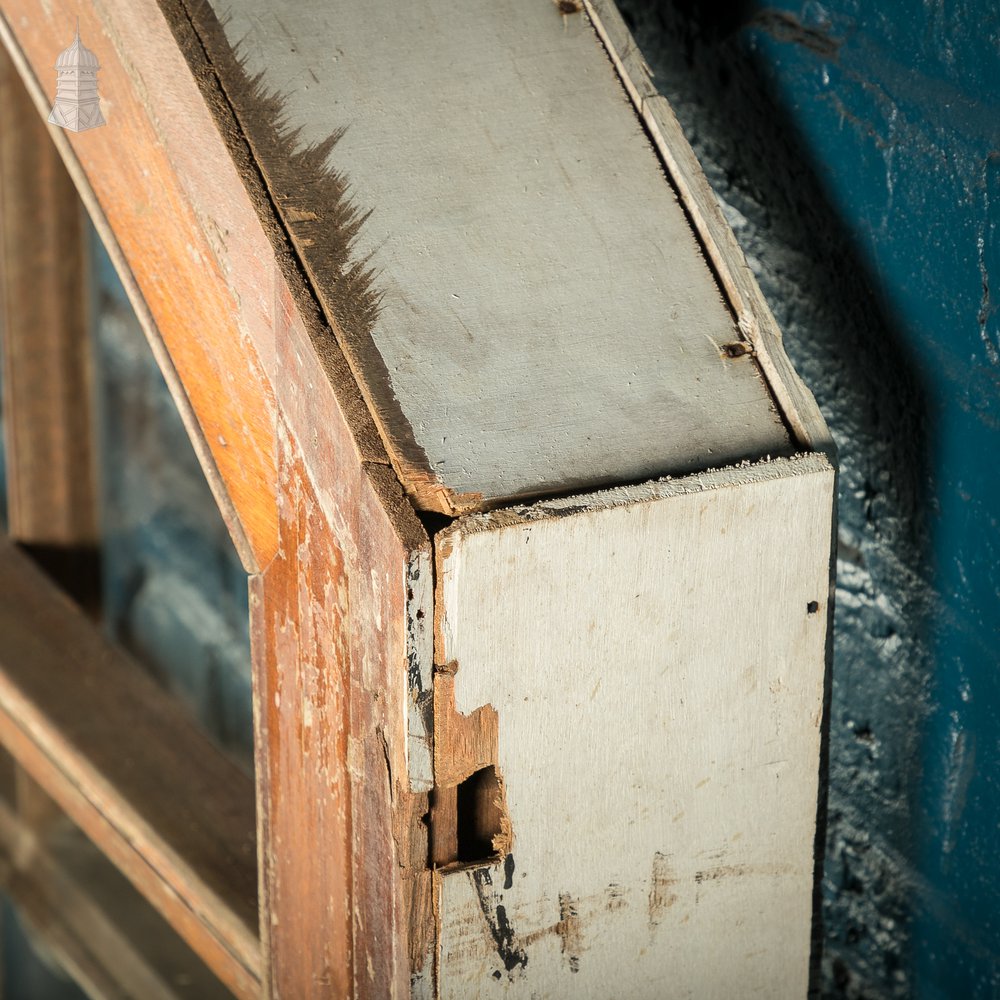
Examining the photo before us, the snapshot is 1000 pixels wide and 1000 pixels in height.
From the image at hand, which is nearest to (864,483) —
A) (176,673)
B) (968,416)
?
(968,416)

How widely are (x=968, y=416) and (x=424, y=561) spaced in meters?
0.50

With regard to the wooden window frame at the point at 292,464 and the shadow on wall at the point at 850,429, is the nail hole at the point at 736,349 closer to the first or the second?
the wooden window frame at the point at 292,464

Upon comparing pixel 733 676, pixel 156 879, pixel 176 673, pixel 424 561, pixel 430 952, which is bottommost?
pixel 176 673

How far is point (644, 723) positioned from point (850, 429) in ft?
1.38

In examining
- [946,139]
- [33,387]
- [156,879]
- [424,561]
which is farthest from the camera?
[33,387]

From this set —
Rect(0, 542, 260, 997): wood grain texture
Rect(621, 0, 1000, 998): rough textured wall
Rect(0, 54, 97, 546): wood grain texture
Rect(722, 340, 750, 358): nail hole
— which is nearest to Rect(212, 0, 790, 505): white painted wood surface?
Rect(722, 340, 750, 358): nail hole

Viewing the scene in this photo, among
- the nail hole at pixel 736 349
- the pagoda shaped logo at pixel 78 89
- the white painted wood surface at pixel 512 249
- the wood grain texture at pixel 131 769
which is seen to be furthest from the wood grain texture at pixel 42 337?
the nail hole at pixel 736 349

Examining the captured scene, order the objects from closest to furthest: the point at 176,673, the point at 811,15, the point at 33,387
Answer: the point at 811,15, the point at 33,387, the point at 176,673

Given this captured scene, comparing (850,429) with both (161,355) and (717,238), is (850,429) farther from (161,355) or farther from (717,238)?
(161,355)

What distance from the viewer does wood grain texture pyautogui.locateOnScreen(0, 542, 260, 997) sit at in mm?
1186

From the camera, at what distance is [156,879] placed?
1.26 m

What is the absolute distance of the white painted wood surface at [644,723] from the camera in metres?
0.73

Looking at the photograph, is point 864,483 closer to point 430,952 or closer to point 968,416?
point 968,416

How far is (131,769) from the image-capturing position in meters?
1.37
